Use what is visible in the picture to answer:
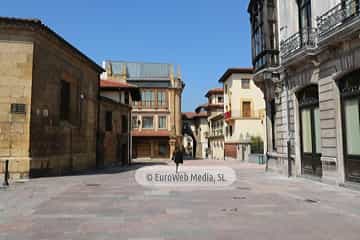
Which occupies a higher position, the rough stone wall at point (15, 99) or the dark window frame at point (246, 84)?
the dark window frame at point (246, 84)

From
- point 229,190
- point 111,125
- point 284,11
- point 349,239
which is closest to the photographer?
point 349,239

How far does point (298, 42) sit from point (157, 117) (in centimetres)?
3133

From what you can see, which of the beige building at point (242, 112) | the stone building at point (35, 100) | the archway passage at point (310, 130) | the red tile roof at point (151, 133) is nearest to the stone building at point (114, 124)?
the stone building at point (35, 100)

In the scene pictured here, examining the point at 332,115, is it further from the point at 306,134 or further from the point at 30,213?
the point at 30,213

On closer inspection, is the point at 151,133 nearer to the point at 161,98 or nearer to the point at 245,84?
the point at 161,98

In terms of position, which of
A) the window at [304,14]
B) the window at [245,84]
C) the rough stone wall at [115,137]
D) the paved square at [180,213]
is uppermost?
the window at [245,84]

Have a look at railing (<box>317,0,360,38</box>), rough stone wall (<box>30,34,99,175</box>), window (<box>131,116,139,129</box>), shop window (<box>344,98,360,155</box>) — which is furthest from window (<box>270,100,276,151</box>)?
window (<box>131,116,139,129</box>)

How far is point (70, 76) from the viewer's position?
17.5m

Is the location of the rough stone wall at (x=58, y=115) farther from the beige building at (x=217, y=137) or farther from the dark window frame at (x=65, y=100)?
the beige building at (x=217, y=137)

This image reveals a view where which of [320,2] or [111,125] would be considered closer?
[320,2]

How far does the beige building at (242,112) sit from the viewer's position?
121ft

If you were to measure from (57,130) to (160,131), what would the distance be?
90.6 ft

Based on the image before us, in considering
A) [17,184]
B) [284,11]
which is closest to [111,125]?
[17,184]

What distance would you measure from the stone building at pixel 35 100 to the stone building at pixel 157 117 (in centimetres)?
2502
